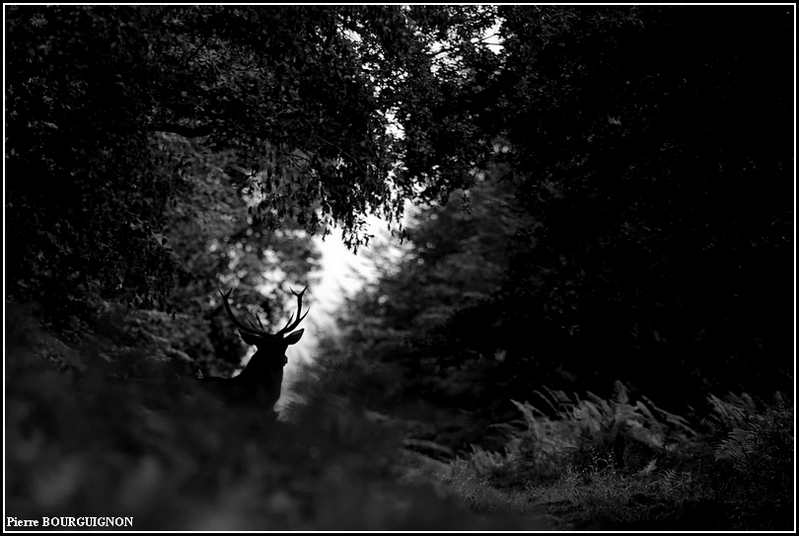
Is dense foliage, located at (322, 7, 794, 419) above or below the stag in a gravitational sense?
above

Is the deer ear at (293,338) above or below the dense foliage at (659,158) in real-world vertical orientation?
below

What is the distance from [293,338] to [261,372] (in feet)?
1.87

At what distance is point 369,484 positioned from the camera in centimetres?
384

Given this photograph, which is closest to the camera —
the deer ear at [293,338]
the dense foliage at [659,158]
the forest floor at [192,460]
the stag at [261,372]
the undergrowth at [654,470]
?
the forest floor at [192,460]

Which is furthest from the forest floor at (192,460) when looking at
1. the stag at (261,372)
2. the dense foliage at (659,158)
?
the dense foliage at (659,158)

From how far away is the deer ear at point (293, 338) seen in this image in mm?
9594

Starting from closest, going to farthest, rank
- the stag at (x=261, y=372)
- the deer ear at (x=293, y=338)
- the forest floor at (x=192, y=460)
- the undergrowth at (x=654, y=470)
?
1. the forest floor at (x=192, y=460)
2. the undergrowth at (x=654, y=470)
3. the stag at (x=261, y=372)
4. the deer ear at (x=293, y=338)

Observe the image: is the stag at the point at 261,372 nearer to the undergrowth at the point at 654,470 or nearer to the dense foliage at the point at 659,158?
the undergrowth at the point at 654,470

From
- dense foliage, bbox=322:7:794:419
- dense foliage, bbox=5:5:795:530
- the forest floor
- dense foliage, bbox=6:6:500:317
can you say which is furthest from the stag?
dense foliage, bbox=322:7:794:419

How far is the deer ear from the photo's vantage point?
9.59m

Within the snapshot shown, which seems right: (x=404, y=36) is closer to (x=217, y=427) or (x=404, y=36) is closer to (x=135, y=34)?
(x=135, y=34)

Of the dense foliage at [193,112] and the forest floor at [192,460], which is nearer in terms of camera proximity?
the forest floor at [192,460]

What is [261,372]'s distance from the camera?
934 centimetres

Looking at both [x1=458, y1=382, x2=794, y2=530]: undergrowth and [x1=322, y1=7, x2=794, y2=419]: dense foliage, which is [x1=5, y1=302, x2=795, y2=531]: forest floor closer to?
[x1=458, y1=382, x2=794, y2=530]: undergrowth
